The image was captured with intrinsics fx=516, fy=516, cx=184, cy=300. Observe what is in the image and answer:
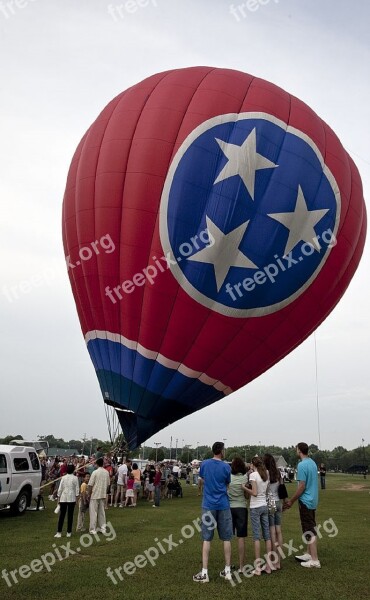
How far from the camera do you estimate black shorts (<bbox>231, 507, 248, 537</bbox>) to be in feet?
23.0

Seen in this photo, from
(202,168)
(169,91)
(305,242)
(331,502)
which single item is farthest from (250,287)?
(331,502)

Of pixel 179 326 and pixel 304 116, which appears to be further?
pixel 304 116

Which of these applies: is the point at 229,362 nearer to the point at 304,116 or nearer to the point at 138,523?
the point at 138,523

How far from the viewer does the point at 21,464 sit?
1396 cm

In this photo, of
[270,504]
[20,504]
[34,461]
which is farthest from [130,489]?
[270,504]

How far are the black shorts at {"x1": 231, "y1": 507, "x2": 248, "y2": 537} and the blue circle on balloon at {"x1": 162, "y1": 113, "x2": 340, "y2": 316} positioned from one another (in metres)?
6.63

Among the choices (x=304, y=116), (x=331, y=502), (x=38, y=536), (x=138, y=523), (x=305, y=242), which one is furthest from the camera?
(x=331, y=502)

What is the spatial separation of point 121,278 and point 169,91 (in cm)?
564

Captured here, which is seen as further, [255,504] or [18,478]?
[18,478]

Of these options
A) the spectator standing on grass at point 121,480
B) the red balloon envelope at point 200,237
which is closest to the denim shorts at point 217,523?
the red balloon envelope at point 200,237

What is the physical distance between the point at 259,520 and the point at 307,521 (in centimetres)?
66

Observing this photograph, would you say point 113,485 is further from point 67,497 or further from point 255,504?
point 255,504

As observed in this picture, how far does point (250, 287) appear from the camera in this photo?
528 inches

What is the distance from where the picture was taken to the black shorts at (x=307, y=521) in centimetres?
707
